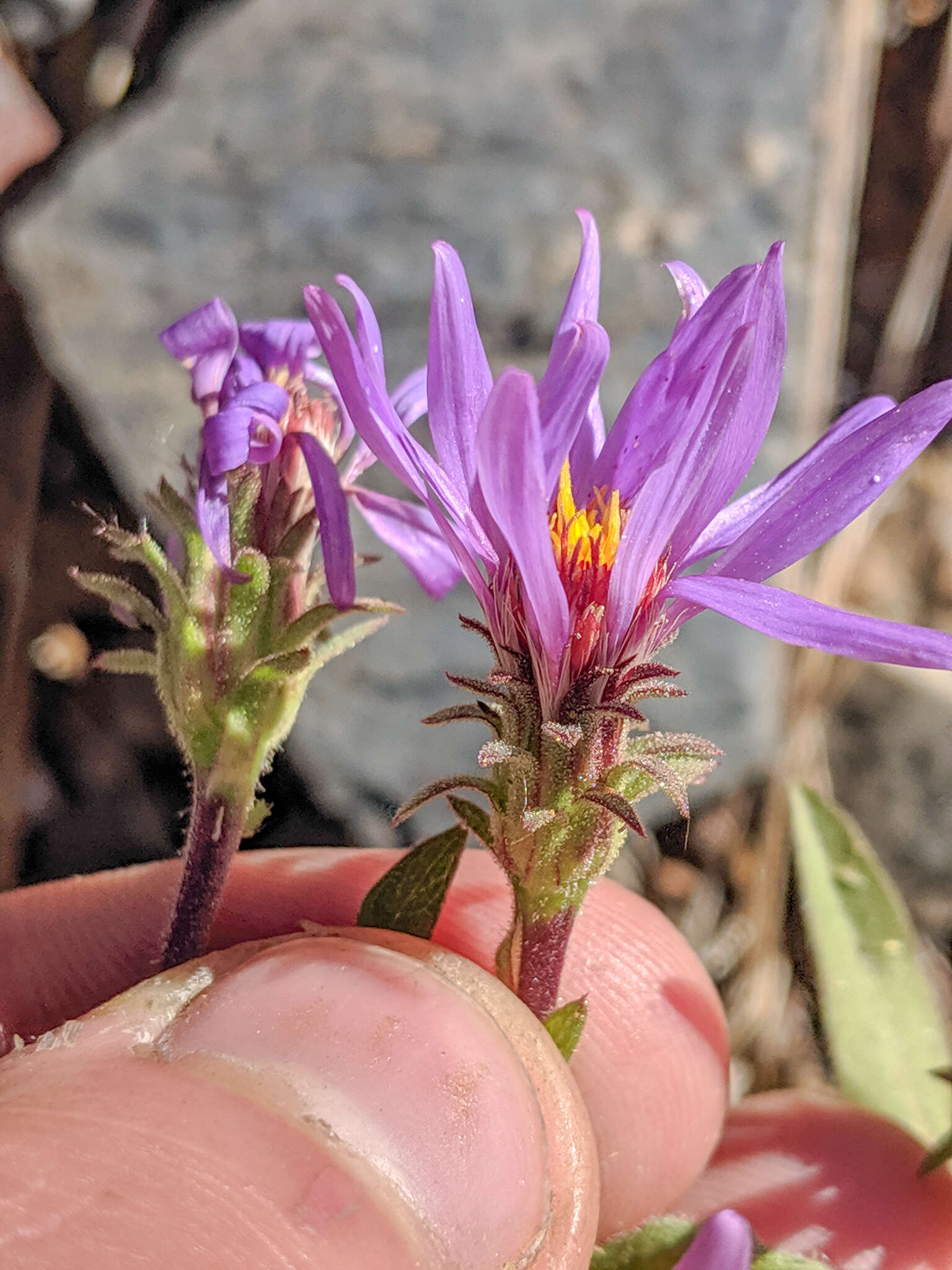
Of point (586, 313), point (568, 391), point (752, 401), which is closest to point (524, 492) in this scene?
point (568, 391)

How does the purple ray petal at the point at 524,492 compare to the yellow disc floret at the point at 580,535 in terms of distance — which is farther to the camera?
the yellow disc floret at the point at 580,535

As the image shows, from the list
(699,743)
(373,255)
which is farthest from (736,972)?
(373,255)

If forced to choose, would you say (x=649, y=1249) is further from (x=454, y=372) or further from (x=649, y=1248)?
(x=454, y=372)

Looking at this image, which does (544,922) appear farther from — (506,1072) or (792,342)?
(792,342)

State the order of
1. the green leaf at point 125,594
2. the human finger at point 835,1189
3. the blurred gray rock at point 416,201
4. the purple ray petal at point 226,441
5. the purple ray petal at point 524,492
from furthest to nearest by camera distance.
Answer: the blurred gray rock at point 416,201 → the human finger at point 835,1189 → the green leaf at point 125,594 → the purple ray petal at point 226,441 → the purple ray petal at point 524,492

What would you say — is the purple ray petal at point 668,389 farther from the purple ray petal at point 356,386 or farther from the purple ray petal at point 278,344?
the purple ray petal at point 278,344

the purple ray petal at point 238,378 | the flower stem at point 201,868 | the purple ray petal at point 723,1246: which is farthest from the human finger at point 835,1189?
the purple ray petal at point 238,378
